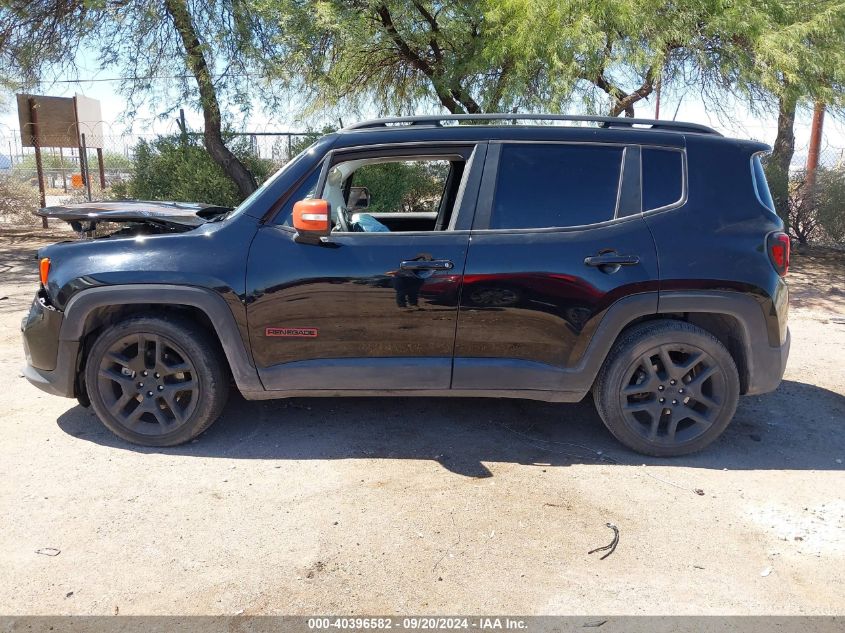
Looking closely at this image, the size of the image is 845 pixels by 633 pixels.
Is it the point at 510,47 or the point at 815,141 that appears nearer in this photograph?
the point at 510,47

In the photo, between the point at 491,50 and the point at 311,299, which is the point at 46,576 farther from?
the point at 491,50

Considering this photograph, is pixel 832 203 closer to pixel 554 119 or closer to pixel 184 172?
pixel 554 119

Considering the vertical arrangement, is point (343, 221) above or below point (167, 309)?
above

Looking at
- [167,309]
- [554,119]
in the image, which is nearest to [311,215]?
[167,309]

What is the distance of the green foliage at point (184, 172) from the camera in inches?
491

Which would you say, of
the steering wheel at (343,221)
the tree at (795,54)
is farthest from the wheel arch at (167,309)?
the tree at (795,54)

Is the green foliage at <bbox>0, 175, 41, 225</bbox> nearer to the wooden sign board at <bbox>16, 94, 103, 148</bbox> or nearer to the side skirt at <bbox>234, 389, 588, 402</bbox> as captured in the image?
the wooden sign board at <bbox>16, 94, 103, 148</bbox>

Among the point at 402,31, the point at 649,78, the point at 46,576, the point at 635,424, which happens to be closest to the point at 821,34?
the point at 649,78

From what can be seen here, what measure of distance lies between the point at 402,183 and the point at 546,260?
806 cm

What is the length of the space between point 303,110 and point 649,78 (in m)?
5.86

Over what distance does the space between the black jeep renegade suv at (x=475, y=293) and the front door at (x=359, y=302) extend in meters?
0.01

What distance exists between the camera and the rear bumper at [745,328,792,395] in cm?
404

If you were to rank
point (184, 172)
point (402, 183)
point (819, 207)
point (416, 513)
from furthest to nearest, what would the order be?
point (184, 172)
point (402, 183)
point (819, 207)
point (416, 513)

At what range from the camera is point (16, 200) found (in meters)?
14.5
